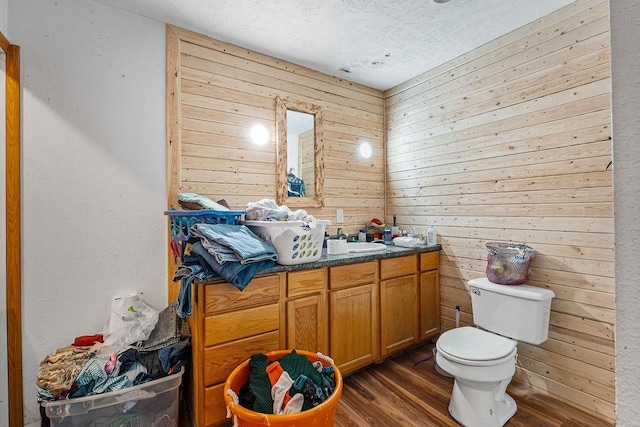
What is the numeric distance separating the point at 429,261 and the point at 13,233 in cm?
276

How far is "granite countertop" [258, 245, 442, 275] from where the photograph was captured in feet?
5.95

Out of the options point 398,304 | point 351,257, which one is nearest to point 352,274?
point 351,257

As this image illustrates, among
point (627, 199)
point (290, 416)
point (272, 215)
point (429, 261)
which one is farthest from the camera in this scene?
point (429, 261)

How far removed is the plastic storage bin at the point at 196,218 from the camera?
1.71 meters

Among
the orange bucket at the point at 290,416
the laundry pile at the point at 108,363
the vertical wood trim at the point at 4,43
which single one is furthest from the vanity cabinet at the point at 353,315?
the vertical wood trim at the point at 4,43

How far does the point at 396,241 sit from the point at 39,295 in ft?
7.96

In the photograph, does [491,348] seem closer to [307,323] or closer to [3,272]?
[307,323]

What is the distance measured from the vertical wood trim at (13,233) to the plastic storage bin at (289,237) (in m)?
1.21

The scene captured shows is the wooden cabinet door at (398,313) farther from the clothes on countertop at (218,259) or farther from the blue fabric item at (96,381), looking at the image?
the blue fabric item at (96,381)

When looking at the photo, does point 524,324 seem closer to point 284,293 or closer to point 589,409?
point 589,409

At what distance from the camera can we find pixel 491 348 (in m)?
1.71

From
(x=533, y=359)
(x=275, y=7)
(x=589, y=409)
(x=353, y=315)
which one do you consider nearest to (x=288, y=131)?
(x=275, y=7)

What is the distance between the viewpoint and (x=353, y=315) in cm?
214

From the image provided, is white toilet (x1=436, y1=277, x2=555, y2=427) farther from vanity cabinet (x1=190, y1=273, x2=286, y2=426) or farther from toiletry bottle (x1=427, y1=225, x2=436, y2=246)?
vanity cabinet (x1=190, y1=273, x2=286, y2=426)
